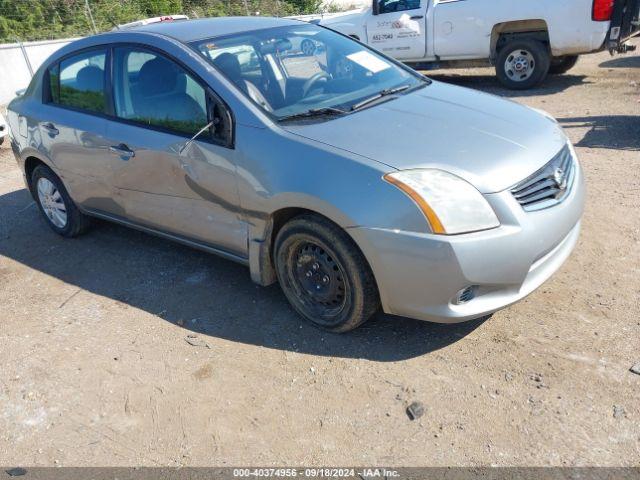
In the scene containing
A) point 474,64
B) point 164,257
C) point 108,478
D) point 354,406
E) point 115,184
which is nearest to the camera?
point 108,478

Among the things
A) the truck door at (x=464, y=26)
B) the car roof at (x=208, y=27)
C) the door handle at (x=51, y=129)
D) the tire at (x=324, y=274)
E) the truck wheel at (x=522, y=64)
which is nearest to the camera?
the tire at (x=324, y=274)

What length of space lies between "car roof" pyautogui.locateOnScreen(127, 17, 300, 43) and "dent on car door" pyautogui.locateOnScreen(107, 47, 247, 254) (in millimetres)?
223

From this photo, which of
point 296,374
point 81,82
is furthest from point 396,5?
point 296,374

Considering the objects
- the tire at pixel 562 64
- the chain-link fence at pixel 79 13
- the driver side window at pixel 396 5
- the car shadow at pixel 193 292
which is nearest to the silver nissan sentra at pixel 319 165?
the car shadow at pixel 193 292

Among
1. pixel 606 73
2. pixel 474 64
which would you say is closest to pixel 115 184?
pixel 474 64

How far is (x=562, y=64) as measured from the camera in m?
10.2

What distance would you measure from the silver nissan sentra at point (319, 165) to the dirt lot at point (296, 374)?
33 cm

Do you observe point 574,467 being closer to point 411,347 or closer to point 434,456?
point 434,456

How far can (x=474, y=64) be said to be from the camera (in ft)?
33.1

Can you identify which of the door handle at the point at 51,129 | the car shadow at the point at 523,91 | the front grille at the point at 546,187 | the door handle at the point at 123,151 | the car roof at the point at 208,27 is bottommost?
the car shadow at the point at 523,91

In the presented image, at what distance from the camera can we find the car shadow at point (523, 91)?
9.42 m

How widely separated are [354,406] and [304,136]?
1.48 metres

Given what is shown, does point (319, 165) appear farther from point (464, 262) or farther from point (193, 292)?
point (193, 292)

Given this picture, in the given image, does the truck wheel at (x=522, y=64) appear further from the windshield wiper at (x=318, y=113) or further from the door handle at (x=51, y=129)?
the door handle at (x=51, y=129)
